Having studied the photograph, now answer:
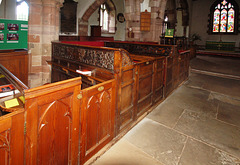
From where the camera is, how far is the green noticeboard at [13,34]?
139 inches

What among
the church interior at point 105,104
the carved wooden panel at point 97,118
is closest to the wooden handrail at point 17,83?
the church interior at point 105,104

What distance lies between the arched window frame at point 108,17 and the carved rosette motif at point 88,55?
1028 centimetres

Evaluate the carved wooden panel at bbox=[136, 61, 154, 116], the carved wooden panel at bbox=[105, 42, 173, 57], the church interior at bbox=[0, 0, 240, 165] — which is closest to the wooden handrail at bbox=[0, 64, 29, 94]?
the church interior at bbox=[0, 0, 240, 165]

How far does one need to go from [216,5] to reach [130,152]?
54.8ft

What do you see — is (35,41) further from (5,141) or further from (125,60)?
(5,141)

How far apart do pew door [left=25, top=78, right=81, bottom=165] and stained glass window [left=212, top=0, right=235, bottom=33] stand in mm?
16727

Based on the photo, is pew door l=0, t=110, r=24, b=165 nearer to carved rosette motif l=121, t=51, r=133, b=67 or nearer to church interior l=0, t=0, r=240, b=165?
church interior l=0, t=0, r=240, b=165

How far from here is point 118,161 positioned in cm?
188

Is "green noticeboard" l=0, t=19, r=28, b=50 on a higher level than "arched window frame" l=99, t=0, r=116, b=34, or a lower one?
lower

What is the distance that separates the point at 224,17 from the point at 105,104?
1647 cm

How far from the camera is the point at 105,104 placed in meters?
1.98

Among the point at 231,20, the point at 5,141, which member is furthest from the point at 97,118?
the point at 231,20

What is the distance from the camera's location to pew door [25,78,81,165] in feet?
4.06

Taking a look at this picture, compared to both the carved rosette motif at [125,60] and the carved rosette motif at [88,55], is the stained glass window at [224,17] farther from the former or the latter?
the carved rosette motif at [125,60]
